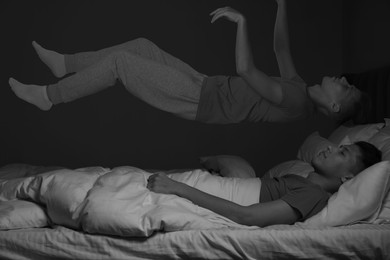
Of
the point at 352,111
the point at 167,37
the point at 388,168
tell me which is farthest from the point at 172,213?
the point at 167,37

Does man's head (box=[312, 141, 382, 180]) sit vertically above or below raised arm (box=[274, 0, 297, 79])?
below

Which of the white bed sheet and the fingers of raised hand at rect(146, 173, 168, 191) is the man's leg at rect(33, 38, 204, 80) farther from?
the white bed sheet

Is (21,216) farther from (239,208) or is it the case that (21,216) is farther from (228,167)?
(228,167)

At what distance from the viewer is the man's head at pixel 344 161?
198 cm

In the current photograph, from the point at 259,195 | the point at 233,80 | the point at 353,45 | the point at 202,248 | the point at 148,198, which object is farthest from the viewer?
the point at 353,45

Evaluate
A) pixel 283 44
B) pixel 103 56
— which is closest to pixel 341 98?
pixel 283 44

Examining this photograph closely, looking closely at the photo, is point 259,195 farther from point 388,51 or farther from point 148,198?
point 388,51

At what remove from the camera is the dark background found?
124 inches

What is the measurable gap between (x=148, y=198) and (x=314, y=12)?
1879 millimetres

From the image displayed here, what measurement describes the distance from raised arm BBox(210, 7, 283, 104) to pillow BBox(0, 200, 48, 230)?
3.20 ft

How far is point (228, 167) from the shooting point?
2.30m

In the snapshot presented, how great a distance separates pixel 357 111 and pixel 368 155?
0.48 metres

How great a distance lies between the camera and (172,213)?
170 centimetres

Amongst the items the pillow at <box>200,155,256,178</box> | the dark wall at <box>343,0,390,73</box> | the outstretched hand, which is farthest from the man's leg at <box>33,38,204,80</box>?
the dark wall at <box>343,0,390,73</box>
